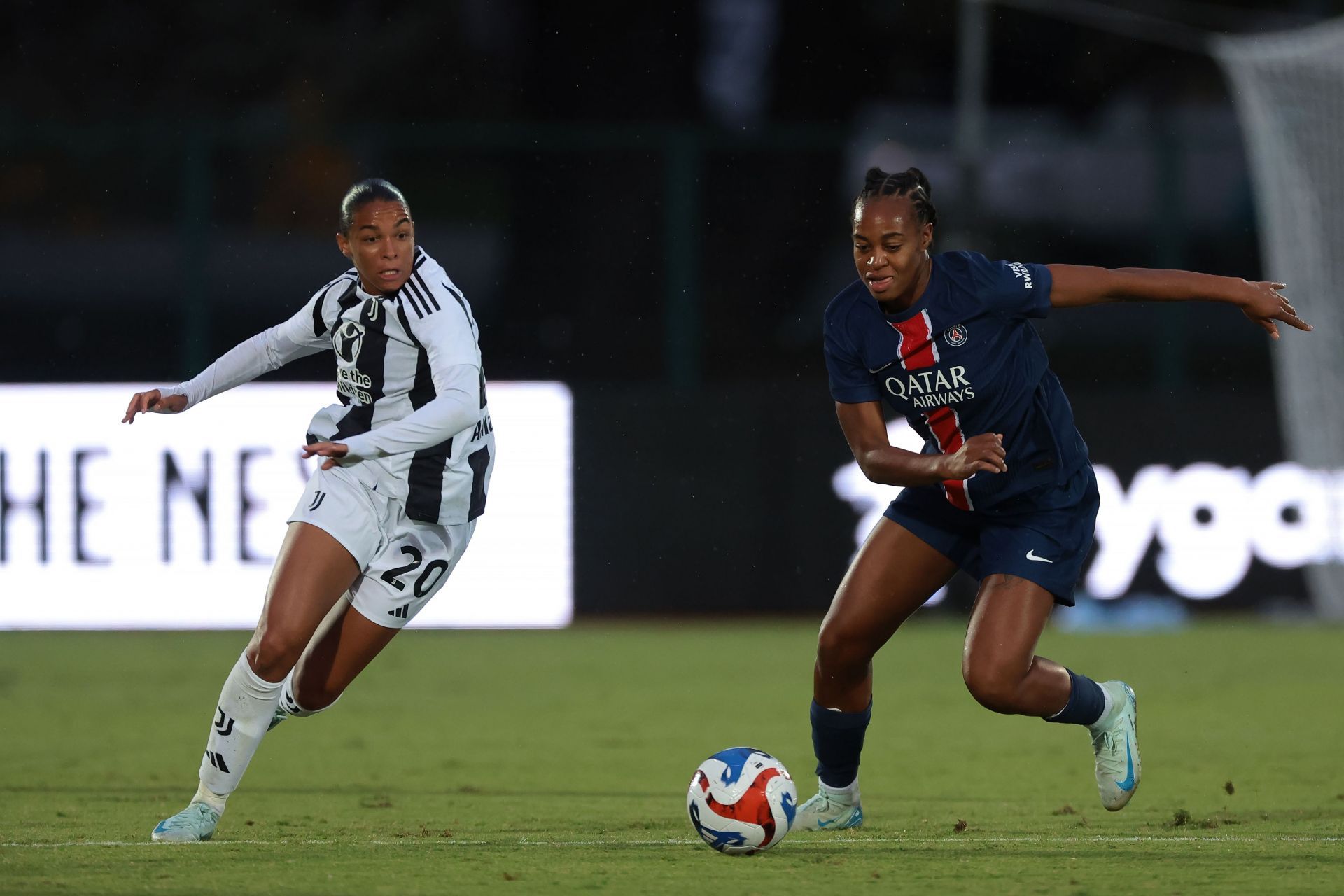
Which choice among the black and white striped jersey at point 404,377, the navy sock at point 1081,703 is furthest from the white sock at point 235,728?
the navy sock at point 1081,703

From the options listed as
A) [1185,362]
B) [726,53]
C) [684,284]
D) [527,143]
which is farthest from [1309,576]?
[726,53]

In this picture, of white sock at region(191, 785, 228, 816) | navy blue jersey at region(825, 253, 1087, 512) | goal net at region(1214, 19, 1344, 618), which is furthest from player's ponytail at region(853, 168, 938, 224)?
goal net at region(1214, 19, 1344, 618)

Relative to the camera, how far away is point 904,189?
5.55 metres

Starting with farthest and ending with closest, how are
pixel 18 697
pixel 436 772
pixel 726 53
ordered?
1. pixel 726 53
2. pixel 18 697
3. pixel 436 772

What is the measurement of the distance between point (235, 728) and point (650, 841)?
131 centimetres

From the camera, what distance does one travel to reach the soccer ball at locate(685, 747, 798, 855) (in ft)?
17.6

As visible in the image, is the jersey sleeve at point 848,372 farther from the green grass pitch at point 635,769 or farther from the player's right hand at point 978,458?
the green grass pitch at point 635,769

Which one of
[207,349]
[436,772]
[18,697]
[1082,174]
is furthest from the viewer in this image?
[1082,174]

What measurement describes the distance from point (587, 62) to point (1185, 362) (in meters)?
6.68

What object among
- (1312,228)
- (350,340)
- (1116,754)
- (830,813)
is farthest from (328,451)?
(1312,228)

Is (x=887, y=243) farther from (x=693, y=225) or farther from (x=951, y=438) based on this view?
(x=693, y=225)

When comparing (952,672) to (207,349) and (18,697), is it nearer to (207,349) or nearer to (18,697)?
(18,697)

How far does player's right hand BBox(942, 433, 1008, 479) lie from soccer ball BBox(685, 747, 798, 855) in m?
1.04

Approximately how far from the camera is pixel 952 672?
36.5 ft
